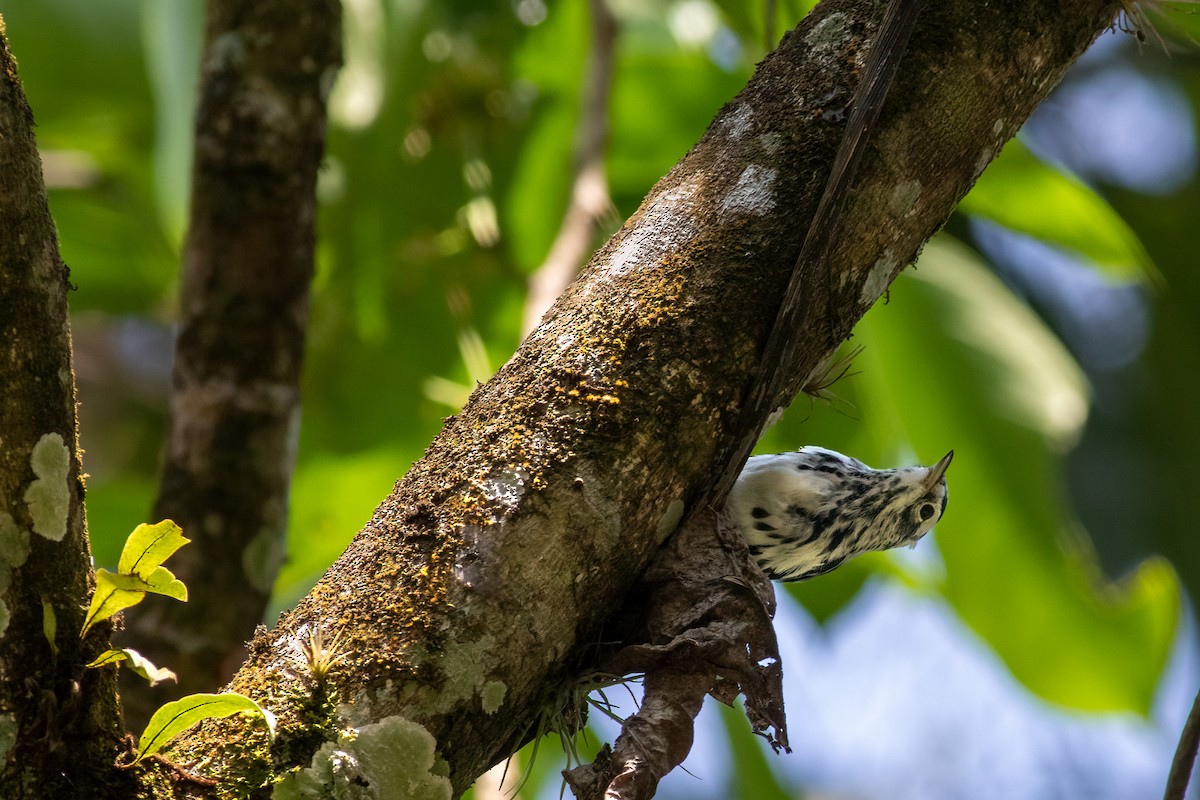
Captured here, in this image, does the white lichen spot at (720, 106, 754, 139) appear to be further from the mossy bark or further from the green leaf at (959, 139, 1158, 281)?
the green leaf at (959, 139, 1158, 281)

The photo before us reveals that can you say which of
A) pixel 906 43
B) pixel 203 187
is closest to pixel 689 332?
pixel 906 43

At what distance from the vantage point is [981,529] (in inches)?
121

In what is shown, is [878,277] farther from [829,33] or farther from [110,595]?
[110,595]

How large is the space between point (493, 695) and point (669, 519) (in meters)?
0.28

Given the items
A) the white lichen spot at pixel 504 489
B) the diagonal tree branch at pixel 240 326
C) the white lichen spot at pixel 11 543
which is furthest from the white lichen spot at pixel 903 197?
the diagonal tree branch at pixel 240 326

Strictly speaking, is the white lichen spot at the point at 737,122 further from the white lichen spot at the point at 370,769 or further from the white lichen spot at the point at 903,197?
the white lichen spot at the point at 370,769

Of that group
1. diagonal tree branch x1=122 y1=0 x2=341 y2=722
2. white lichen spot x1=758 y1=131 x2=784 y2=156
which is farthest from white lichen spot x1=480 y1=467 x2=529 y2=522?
diagonal tree branch x1=122 y1=0 x2=341 y2=722

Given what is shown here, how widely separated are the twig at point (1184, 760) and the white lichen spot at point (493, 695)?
0.81m

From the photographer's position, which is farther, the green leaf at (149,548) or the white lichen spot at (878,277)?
the white lichen spot at (878,277)

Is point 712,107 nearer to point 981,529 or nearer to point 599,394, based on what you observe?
point 981,529

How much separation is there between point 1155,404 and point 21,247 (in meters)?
4.27

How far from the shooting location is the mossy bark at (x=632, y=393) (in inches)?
51.7

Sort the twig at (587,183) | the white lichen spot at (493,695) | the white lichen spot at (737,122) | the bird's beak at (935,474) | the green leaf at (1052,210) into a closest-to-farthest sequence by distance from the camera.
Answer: the white lichen spot at (493,695) → the white lichen spot at (737,122) → the bird's beak at (935,474) → the twig at (587,183) → the green leaf at (1052,210)

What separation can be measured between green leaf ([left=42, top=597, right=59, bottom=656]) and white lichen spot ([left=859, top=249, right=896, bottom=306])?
0.96 meters
